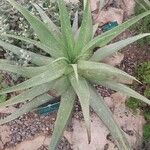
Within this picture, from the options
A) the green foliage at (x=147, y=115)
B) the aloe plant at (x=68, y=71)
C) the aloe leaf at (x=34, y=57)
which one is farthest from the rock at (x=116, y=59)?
the aloe leaf at (x=34, y=57)

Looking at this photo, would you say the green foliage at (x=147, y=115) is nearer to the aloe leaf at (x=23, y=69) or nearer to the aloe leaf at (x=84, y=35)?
the aloe leaf at (x=84, y=35)

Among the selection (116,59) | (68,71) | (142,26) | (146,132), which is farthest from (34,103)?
(142,26)

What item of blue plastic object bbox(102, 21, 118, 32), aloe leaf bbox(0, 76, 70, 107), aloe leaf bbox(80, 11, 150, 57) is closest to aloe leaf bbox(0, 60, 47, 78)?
aloe leaf bbox(0, 76, 70, 107)

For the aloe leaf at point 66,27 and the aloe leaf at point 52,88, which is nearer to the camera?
the aloe leaf at point 66,27

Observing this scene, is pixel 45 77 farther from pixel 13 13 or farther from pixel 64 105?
pixel 13 13

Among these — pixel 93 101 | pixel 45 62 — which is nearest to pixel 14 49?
pixel 45 62
